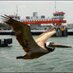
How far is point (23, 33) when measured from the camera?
8.20 m

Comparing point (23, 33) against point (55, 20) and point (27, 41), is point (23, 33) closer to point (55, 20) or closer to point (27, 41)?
point (27, 41)

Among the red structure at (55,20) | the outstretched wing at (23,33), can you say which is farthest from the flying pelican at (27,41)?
the red structure at (55,20)

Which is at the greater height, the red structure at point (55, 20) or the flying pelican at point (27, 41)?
the flying pelican at point (27, 41)

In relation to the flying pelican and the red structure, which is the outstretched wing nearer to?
the flying pelican

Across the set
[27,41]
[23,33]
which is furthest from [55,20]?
[23,33]

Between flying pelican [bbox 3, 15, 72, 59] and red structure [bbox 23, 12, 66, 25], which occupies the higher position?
flying pelican [bbox 3, 15, 72, 59]

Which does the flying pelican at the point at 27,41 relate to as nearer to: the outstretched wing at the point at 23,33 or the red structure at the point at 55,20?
the outstretched wing at the point at 23,33

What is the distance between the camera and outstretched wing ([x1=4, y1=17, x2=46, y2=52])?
7.74 meters

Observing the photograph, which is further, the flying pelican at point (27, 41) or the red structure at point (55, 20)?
the red structure at point (55, 20)

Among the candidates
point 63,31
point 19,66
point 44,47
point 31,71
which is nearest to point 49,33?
point 44,47

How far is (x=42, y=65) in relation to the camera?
22.5 m

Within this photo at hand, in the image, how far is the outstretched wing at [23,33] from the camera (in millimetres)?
7742

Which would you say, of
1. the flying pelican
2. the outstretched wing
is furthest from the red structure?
the outstretched wing

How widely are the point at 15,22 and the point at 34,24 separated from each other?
82381mm
